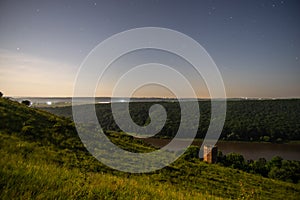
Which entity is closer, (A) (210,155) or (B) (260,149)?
(A) (210,155)

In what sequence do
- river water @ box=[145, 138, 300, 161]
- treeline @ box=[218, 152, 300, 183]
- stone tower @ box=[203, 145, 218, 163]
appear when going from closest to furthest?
stone tower @ box=[203, 145, 218, 163] < treeline @ box=[218, 152, 300, 183] < river water @ box=[145, 138, 300, 161]

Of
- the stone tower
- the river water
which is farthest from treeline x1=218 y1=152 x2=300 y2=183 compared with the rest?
the river water

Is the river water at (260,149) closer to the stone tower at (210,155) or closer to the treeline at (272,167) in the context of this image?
the treeline at (272,167)

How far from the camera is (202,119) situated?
7692 inches

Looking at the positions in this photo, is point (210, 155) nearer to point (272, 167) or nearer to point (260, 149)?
point (272, 167)

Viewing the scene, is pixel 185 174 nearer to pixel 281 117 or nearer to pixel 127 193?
pixel 127 193

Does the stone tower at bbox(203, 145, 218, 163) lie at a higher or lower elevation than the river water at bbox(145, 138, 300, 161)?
higher

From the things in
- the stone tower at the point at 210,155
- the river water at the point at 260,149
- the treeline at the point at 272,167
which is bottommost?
the river water at the point at 260,149

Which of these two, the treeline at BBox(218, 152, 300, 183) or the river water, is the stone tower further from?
the river water

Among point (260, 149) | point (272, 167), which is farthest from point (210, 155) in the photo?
point (260, 149)

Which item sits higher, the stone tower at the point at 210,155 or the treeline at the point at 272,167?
the stone tower at the point at 210,155

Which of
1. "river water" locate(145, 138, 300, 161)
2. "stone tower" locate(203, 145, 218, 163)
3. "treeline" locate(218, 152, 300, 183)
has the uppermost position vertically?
"stone tower" locate(203, 145, 218, 163)

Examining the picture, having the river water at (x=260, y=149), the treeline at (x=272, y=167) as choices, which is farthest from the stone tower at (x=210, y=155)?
the river water at (x=260, y=149)

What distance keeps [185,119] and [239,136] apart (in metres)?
42.7
